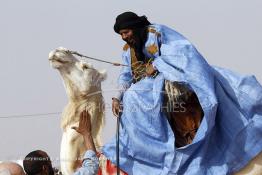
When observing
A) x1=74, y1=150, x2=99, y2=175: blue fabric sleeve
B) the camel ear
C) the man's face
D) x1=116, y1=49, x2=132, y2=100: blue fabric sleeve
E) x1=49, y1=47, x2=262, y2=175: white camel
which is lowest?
x1=49, y1=47, x2=262, y2=175: white camel

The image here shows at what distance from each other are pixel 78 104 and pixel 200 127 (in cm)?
170

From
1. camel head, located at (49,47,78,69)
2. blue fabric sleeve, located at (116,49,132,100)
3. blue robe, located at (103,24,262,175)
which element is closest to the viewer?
blue robe, located at (103,24,262,175)

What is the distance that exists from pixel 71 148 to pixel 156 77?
Answer: 1.53m

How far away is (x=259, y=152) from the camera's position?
229 inches

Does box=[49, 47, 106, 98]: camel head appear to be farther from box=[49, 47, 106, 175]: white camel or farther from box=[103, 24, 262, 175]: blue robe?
box=[103, 24, 262, 175]: blue robe

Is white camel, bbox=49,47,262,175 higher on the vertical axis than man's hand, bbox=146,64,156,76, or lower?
lower

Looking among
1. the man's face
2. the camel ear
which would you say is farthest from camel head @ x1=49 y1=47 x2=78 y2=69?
the man's face

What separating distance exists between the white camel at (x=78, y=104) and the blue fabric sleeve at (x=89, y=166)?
2.21 meters

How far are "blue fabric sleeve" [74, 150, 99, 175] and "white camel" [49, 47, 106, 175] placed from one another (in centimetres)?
221

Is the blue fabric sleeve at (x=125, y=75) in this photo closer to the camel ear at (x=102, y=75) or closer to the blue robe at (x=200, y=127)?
the blue robe at (x=200, y=127)

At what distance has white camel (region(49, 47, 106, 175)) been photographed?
7121 mm

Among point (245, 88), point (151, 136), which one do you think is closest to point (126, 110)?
point (151, 136)

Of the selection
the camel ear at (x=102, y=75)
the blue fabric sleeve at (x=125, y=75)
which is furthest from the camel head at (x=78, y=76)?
the blue fabric sleeve at (x=125, y=75)

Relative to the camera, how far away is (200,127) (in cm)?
569
